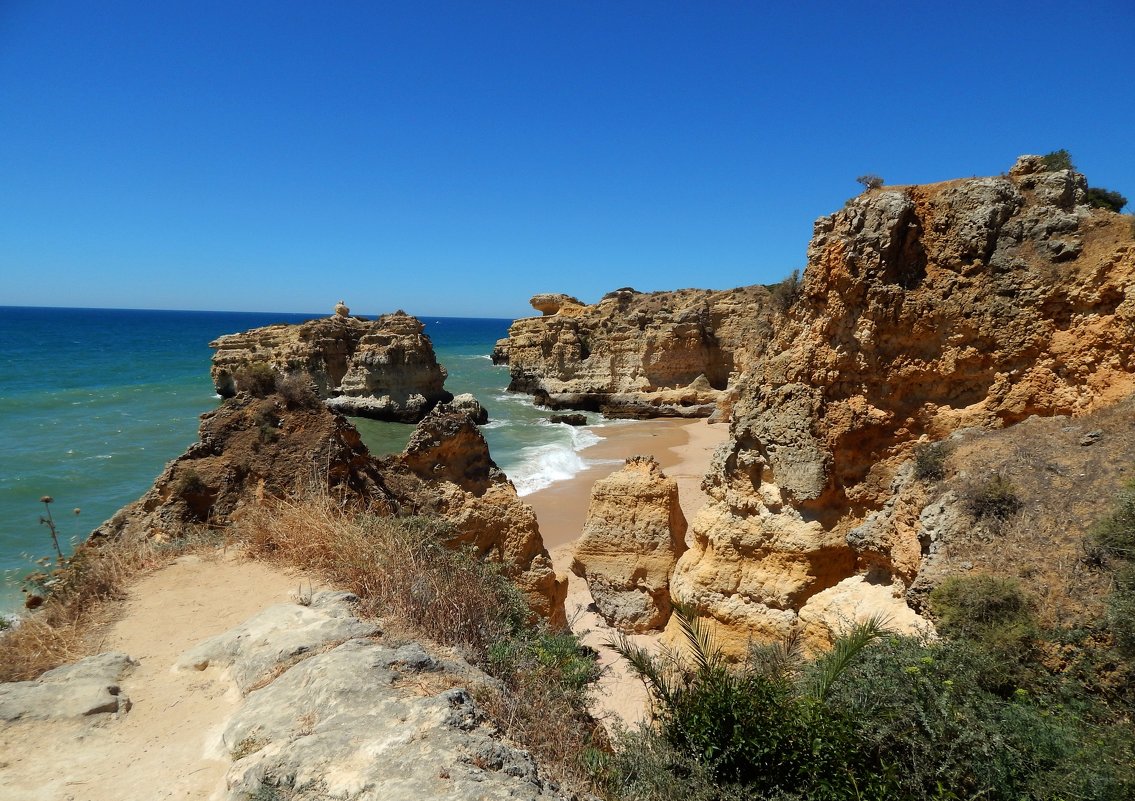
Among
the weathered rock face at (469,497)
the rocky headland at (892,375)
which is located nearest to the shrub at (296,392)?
the weathered rock face at (469,497)

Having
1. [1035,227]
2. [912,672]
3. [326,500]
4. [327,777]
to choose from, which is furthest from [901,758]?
[1035,227]

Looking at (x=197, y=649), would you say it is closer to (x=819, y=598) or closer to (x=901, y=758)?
(x=901, y=758)

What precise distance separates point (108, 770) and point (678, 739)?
3.47 meters

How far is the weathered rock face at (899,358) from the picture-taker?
6.59m

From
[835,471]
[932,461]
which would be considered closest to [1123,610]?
[932,461]

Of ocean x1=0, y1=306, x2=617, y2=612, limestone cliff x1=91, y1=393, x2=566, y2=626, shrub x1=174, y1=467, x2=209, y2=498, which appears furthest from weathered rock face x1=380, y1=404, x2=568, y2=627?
ocean x1=0, y1=306, x2=617, y2=612

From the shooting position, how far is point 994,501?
215 inches

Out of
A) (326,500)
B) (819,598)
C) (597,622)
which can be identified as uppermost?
(326,500)

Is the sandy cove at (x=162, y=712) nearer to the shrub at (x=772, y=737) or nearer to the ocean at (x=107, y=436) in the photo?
the shrub at (x=772, y=737)

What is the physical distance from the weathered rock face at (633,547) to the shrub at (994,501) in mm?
4903

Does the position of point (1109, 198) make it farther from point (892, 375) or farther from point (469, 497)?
point (469, 497)

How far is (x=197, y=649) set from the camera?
438 cm

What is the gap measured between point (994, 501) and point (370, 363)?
35411 mm

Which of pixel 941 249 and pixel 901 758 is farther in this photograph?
pixel 941 249
